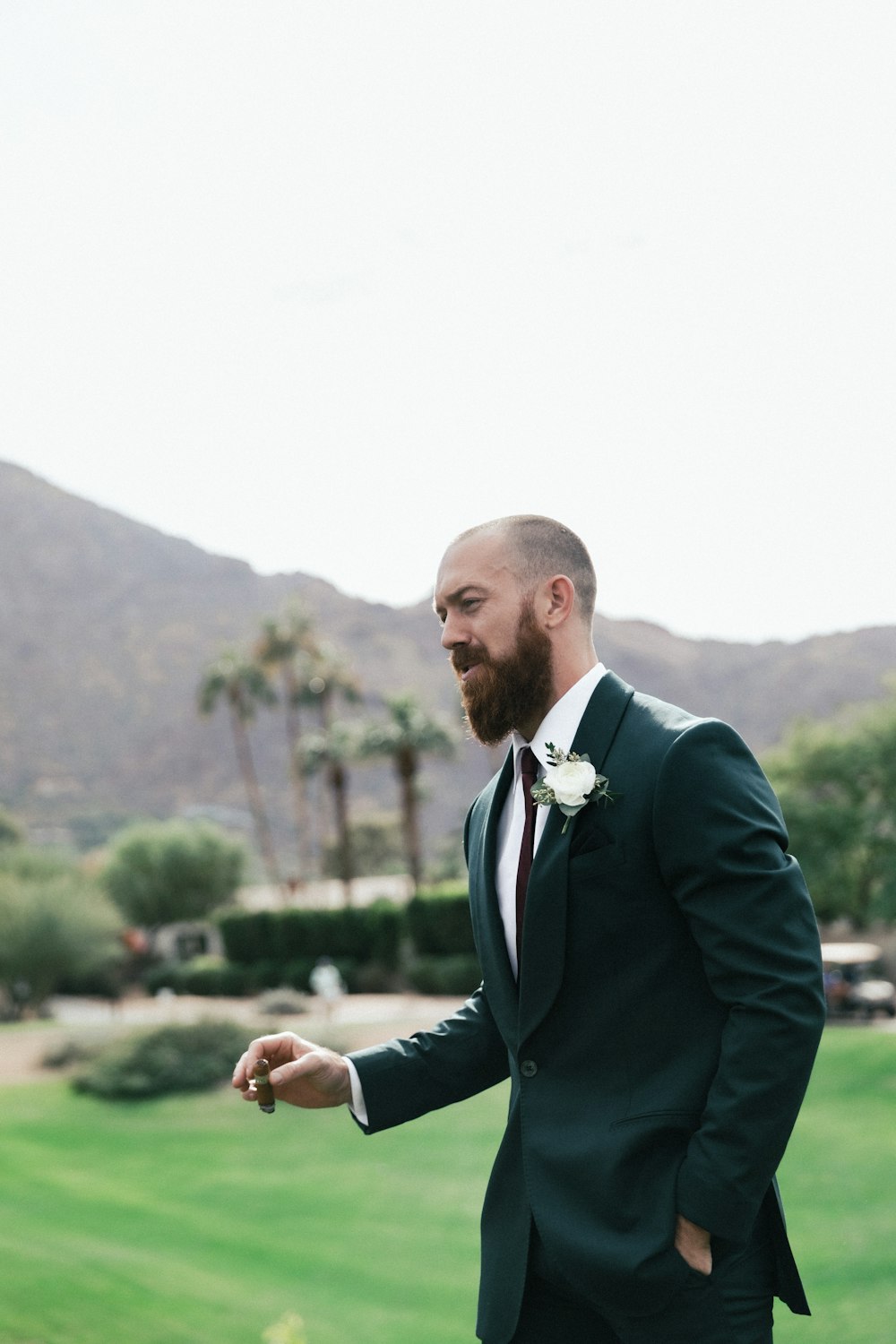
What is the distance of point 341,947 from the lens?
164 ft

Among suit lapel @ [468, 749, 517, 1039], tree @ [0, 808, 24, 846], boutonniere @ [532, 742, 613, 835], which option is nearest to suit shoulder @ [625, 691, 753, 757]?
boutonniere @ [532, 742, 613, 835]

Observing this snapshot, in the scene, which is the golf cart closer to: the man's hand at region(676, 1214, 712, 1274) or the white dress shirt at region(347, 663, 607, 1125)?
the white dress shirt at region(347, 663, 607, 1125)

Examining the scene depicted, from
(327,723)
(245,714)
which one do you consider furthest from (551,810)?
(245,714)

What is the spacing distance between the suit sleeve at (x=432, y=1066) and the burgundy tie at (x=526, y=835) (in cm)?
45

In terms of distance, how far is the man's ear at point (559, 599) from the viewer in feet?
8.73

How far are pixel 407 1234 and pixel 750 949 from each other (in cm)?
1578

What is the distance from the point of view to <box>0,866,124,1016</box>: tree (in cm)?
4653

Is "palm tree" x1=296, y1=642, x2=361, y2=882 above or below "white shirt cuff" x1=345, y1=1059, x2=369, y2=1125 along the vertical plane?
above

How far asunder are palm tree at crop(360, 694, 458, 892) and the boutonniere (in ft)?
151

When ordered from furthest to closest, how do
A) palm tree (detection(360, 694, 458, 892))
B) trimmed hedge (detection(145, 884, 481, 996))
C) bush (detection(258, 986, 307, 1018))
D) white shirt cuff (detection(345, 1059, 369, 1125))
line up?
palm tree (detection(360, 694, 458, 892)) < trimmed hedge (detection(145, 884, 481, 996)) < bush (detection(258, 986, 307, 1018)) < white shirt cuff (detection(345, 1059, 369, 1125))

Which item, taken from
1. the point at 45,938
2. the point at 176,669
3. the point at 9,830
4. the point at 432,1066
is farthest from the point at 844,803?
the point at 176,669

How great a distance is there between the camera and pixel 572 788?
8.26ft

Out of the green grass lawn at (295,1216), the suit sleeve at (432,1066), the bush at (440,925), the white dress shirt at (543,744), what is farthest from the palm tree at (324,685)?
the white dress shirt at (543,744)

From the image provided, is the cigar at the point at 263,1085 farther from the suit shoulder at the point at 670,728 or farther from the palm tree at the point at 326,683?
the palm tree at the point at 326,683
